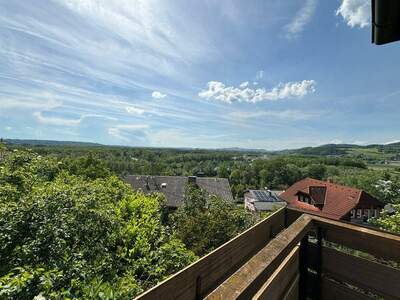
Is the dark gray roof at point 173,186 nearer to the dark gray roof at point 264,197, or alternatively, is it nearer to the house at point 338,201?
the house at point 338,201

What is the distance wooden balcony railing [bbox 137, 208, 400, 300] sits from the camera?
0.91 m

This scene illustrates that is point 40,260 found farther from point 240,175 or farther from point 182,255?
point 240,175

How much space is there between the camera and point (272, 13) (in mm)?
8016

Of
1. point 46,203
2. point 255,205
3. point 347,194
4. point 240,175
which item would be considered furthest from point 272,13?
point 240,175

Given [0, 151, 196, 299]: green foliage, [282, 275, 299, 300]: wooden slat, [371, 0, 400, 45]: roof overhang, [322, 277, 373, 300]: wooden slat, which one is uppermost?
[371, 0, 400, 45]: roof overhang

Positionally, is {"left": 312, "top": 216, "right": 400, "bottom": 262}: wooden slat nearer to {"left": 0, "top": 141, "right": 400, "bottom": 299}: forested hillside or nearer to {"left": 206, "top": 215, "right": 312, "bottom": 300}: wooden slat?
{"left": 206, "top": 215, "right": 312, "bottom": 300}: wooden slat

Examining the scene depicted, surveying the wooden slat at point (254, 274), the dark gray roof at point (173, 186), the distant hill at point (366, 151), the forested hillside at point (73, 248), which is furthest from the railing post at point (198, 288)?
the distant hill at point (366, 151)

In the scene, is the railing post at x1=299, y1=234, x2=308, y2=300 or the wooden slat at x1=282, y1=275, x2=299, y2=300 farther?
the railing post at x1=299, y1=234, x2=308, y2=300

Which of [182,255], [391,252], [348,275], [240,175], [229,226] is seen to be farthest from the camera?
[240,175]

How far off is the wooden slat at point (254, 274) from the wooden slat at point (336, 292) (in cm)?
78

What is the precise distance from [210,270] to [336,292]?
1.20 meters

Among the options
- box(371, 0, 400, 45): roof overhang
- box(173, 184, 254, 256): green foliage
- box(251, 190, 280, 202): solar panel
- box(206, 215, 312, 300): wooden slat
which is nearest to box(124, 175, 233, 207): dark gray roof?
box(251, 190, 280, 202): solar panel

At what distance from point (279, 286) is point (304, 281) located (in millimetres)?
1020

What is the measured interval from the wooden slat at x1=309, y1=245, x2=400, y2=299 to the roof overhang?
1.51m
